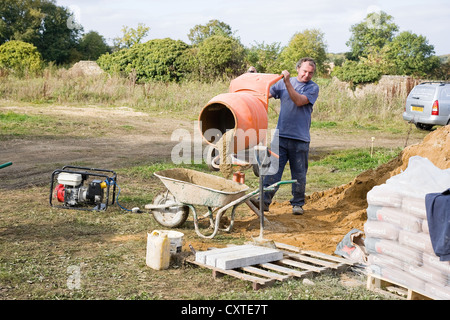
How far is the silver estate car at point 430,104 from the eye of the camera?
14.5 metres

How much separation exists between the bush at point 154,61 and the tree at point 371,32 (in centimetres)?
2850

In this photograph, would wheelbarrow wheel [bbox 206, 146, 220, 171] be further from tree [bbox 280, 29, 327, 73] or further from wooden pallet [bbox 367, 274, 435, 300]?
tree [bbox 280, 29, 327, 73]

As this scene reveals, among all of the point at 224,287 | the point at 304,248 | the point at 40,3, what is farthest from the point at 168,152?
the point at 40,3

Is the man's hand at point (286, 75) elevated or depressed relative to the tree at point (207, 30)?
depressed

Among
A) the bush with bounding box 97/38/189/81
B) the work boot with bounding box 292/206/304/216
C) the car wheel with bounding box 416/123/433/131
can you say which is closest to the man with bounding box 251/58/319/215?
the work boot with bounding box 292/206/304/216

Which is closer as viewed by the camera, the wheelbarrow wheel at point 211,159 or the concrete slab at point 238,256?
the concrete slab at point 238,256

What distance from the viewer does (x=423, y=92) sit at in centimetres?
1492

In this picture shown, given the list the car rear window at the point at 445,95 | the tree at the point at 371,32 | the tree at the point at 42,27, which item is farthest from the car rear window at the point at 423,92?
the tree at the point at 371,32

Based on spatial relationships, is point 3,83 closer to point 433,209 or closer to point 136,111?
point 136,111

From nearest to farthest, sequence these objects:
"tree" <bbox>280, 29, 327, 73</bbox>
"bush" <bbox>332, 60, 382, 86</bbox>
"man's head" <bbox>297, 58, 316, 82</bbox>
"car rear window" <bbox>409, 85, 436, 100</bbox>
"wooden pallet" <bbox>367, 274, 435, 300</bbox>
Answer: "wooden pallet" <bbox>367, 274, 435, 300</bbox> < "man's head" <bbox>297, 58, 316, 82</bbox> < "car rear window" <bbox>409, 85, 436, 100</bbox> < "bush" <bbox>332, 60, 382, 86</bbox> < "tree" <bbox>280, 29, 327, 73</bbox>

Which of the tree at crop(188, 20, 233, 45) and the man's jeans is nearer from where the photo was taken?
the man's jeans

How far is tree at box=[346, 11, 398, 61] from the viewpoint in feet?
158

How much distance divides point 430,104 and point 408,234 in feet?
38.4

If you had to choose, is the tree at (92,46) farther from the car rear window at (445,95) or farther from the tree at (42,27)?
the car rear window at (445,95)
